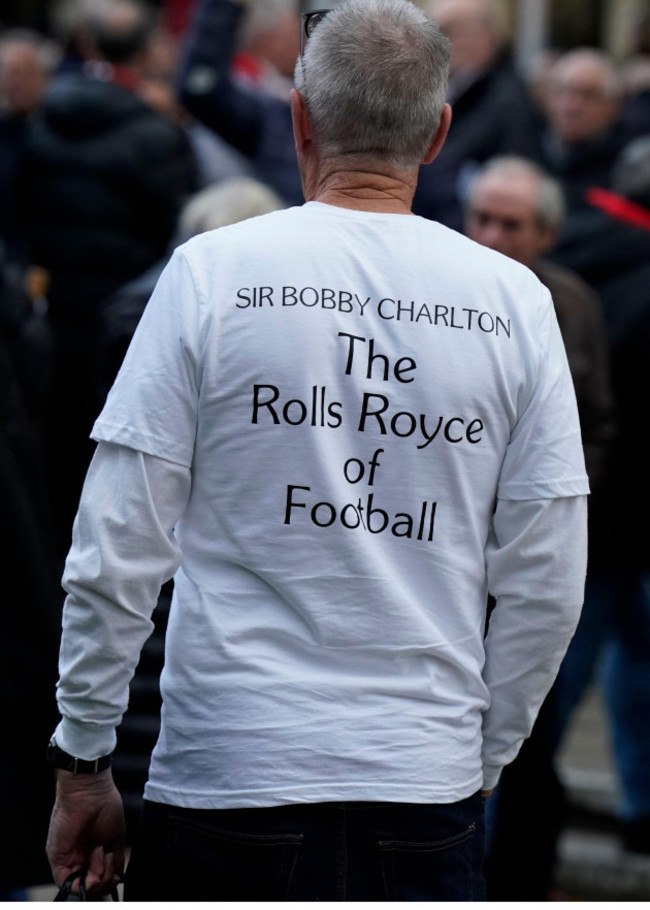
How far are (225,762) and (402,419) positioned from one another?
21.1 inches

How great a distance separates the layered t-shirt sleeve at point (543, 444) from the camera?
2191 millimetres

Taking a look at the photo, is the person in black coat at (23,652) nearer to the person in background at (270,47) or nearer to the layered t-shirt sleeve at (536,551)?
the layered t-shirt sleeve at (536,551)

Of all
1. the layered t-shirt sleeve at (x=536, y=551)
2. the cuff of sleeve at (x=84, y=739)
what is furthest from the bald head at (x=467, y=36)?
the cuff of sleeve at (x=84, y=739)

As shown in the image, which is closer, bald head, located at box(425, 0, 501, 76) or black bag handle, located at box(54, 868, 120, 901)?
black bag handle, located at box(54, 868, 120, 901)

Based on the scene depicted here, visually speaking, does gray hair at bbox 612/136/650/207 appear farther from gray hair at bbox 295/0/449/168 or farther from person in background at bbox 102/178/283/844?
gray hair at bbox 295/0/449/168

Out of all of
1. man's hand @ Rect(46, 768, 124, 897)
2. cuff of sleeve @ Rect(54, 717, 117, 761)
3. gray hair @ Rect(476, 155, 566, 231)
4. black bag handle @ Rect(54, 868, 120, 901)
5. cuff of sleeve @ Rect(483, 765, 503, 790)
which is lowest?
black bag handle @ Rect(54, 868, 120, 901)

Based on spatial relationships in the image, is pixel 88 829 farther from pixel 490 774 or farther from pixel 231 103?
pixel 231 103

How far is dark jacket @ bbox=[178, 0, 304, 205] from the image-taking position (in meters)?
6.13

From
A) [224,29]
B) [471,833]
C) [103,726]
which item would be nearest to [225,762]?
[103,726]

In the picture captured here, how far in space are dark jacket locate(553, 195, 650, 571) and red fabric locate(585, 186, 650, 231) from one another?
0.05ft

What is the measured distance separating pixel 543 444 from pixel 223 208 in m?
2.06

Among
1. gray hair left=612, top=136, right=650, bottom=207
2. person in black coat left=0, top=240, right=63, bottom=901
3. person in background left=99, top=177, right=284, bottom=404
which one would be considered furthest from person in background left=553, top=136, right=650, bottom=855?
person in black coat left=0, top=240, right=63, bottom=901

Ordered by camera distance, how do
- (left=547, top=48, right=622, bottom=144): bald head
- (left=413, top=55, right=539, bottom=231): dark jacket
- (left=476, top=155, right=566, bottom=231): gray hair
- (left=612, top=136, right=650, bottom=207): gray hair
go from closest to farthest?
(left=476, top=155, right=566, bottom=231): gray hair, (left=612, top=136, right=650, bottom=207): gray hair, (left=547, top=48, right=622, bottom=144): bald head, (left=413, top=55, right=539, bottom=231): dark jacket

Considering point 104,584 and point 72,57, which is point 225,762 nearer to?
point 104,584
